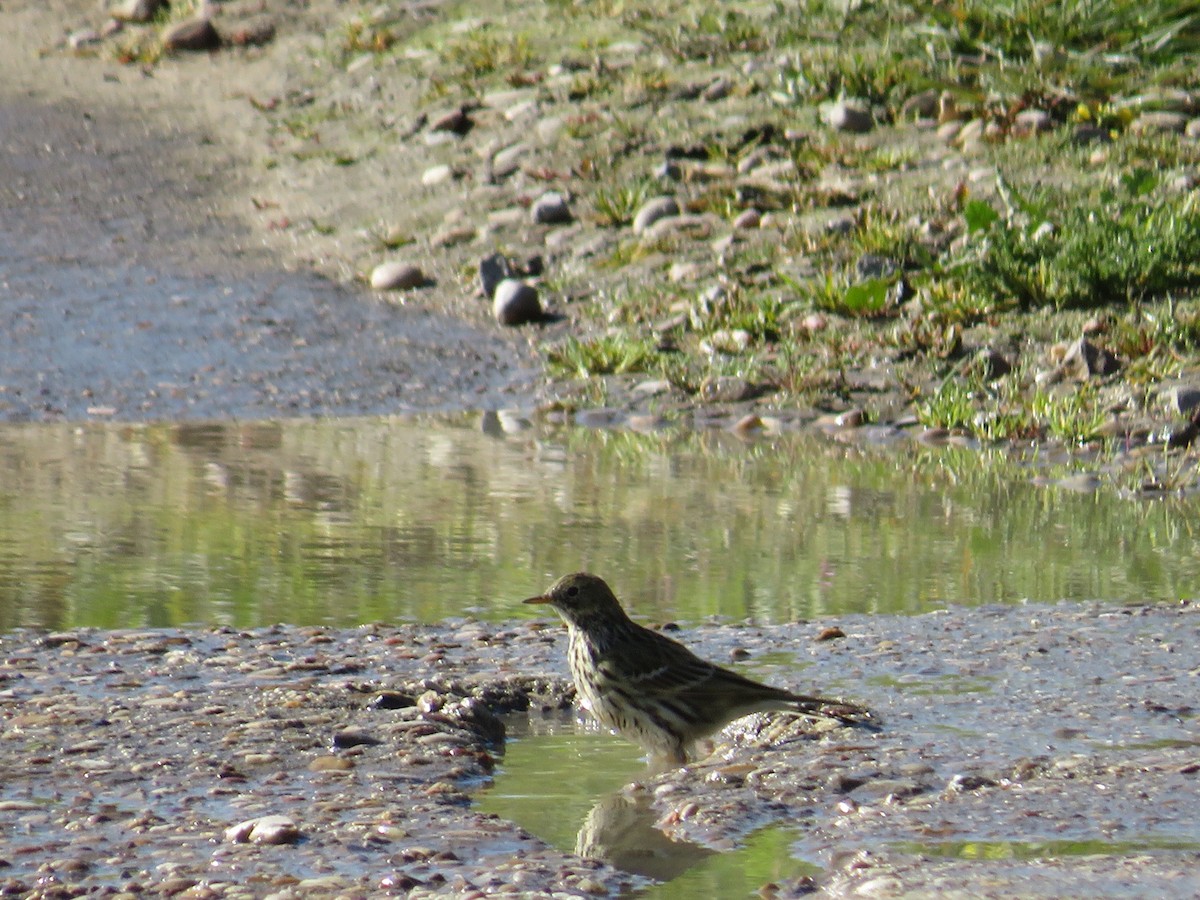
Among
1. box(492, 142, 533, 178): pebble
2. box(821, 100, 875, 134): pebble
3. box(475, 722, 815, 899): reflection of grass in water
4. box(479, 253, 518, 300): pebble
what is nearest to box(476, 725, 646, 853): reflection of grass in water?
box(475, 722, 815, 899): reflection of grass in water

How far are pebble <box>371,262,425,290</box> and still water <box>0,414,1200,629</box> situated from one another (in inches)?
A: 96.9

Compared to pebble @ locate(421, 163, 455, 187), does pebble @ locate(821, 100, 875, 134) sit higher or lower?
higher

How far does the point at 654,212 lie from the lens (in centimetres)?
1205

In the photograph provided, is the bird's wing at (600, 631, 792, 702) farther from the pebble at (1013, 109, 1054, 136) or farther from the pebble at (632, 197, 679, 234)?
the pebble at (1013, 109, 1054, 136)

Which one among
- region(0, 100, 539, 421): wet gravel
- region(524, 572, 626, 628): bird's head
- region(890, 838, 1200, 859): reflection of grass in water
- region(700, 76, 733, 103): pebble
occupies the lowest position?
region(890, 838, 1200, 859): reflection of grass in water

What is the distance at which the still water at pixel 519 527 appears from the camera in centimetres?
642

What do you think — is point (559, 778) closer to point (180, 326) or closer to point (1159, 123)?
point (180, 326)

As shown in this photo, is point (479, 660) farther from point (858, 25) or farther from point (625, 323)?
point (858, 25)

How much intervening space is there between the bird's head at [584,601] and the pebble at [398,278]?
6652 millimetres

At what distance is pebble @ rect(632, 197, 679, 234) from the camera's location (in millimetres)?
12016

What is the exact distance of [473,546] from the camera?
7.15 m

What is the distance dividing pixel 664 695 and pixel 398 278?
23.9 ft

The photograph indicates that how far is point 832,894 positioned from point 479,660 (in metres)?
2.07

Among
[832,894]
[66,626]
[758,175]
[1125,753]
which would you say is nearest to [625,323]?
[758,175]
